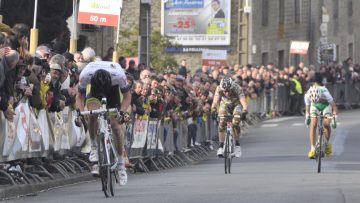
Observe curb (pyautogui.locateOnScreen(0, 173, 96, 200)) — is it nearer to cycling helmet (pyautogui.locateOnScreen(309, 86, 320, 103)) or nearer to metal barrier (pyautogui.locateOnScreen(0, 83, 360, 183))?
metal barrier (pyautogui.locateOnScreen(0, 83, 360, 183))

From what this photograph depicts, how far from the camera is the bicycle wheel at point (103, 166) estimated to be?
15.8 meters

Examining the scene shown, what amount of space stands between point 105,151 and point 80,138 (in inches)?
224

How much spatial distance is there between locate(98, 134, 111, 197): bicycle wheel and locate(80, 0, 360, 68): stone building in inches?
1062

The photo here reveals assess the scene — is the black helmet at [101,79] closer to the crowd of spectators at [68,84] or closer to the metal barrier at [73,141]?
the crowd of spectators at [68,84]

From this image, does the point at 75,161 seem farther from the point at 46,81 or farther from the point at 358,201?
the point at 358,201

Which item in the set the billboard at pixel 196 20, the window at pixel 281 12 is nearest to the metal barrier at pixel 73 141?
the billboard at pixel 196 20

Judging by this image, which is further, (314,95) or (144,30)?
(144,30)

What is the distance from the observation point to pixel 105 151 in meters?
15.9

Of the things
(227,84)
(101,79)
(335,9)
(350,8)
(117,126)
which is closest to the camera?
(101,79)

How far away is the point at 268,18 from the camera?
61.4 m

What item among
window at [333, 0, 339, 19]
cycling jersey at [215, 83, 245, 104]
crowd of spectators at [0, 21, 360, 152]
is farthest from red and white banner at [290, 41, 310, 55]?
cycling jersey at [215, 83, 245, 104]

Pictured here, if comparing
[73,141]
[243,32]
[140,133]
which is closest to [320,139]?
[140,133]

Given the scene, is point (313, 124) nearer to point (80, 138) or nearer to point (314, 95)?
point (314, 95)

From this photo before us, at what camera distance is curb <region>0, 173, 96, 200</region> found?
1641 centimetres
